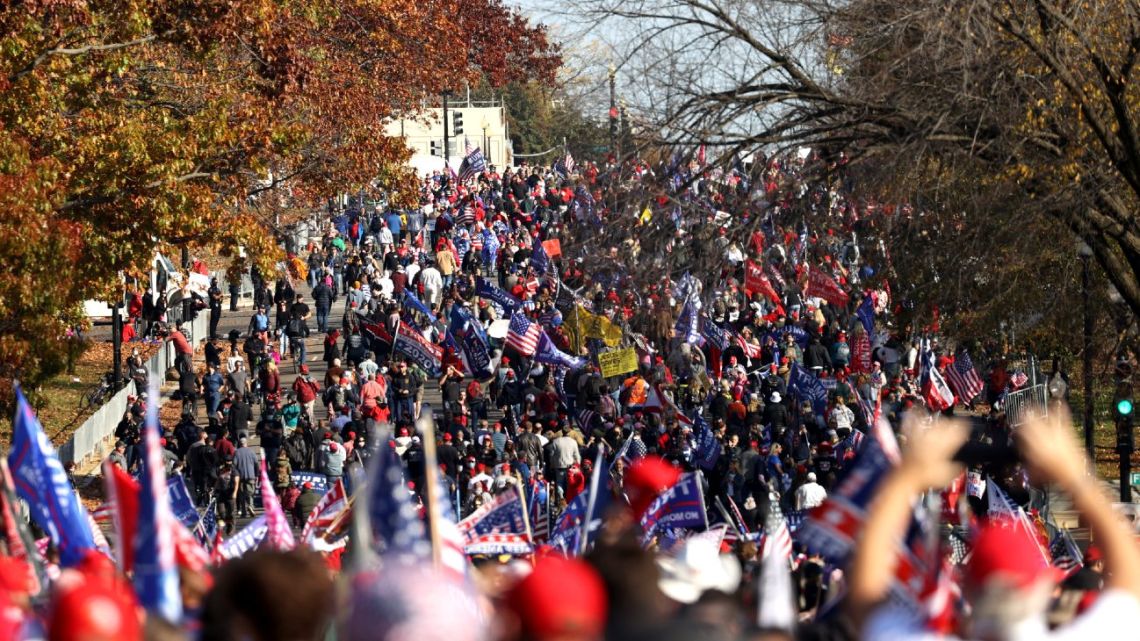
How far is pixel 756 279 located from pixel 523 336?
6.62 meters

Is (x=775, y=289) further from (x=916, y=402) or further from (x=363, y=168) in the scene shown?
(x=363, y=168)

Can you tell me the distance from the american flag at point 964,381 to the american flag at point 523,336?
6087 millimetres

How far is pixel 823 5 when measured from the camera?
17.4m

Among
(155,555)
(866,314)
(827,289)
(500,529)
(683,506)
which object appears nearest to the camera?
(155,555)

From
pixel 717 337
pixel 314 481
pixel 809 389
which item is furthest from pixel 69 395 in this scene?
pixel 809 389

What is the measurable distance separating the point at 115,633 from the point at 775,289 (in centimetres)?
2314

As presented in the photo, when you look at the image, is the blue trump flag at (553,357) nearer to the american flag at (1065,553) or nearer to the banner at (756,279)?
the banner at (756,279)

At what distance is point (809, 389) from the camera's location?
2709 cm

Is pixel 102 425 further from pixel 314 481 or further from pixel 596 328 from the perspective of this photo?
pixel 314 481

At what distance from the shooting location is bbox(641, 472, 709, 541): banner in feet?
41.7

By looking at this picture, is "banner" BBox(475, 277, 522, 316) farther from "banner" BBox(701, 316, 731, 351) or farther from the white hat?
the white hat

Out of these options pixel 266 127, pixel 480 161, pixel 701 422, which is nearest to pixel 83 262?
pixel 266 127

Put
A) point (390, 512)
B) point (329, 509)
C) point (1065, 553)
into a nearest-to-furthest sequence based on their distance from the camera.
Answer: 1. point (390, 512)
2. point (1065, 553)
3. point (329, 509)

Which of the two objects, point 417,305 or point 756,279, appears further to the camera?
point 417,305
